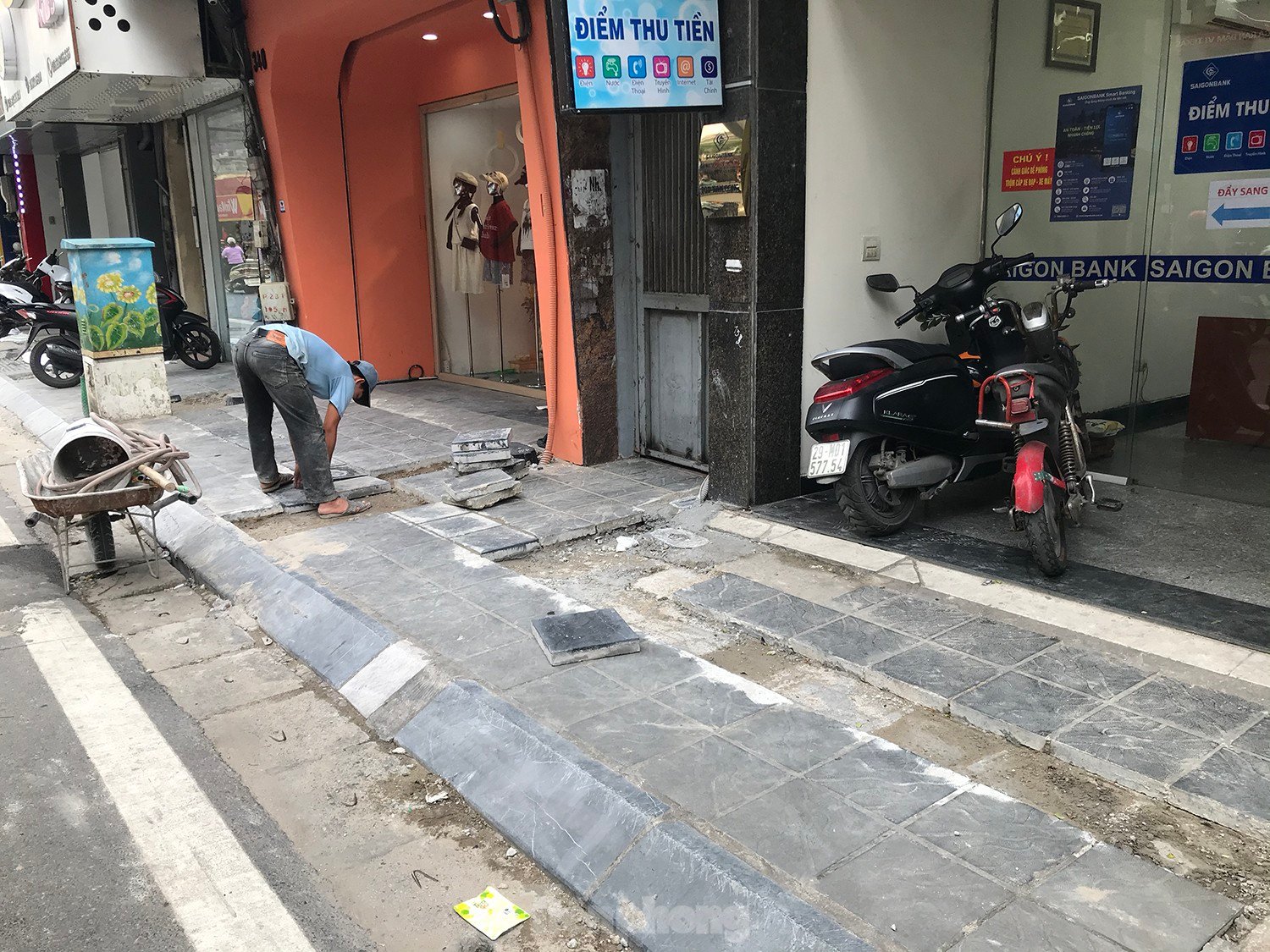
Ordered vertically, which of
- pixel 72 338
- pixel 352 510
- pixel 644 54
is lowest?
pixel 352 510

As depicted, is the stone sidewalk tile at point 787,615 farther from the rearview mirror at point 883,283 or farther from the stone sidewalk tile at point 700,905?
the rearview mirror at point 883,283

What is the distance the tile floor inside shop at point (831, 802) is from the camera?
2861 millimetres

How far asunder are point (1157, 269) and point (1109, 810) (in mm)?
4587

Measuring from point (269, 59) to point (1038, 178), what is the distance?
26.3 feet

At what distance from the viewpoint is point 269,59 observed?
10.7 meters

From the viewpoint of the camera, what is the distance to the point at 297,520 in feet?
22.8

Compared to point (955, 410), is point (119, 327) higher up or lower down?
higher up

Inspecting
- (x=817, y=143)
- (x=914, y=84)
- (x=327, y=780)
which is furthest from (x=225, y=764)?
(x=914, y=84)

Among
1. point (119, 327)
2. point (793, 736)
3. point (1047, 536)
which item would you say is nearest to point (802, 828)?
point (793, 736)

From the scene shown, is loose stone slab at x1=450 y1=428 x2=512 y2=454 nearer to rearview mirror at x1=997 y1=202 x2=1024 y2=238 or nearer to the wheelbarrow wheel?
the wheelbarrow wheel

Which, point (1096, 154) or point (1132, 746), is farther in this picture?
Answer: point (1096, 154)

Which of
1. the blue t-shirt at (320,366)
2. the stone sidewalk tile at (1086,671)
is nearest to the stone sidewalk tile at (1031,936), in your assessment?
the stone sidewalk tile at (1086,671)

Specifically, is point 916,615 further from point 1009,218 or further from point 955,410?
point 1009,218

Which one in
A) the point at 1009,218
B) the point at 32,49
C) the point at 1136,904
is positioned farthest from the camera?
the point at 32,49
